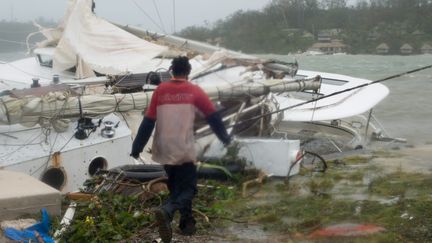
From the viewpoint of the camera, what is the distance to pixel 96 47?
40.2ft

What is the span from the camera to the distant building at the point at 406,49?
4328cm

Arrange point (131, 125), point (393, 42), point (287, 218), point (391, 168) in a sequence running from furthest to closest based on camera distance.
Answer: point (393, 42) → point (131, 125) → point (391, 168) → point (287, 218)

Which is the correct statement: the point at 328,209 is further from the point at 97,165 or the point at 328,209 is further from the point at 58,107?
the point at 97,165

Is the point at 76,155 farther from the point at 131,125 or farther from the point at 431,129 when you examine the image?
the point at 431,129

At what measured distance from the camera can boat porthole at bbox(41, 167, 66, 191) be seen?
827 centimetres

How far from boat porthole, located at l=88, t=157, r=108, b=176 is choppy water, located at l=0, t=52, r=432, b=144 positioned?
4197 millimetres

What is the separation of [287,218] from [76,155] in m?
3.54

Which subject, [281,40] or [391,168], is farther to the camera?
[281,40]

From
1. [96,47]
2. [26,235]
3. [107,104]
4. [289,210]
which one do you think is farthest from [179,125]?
[96,47]

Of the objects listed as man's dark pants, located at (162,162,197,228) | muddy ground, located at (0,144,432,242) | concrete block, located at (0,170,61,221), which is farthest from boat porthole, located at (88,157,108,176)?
man's dark pants, located at (162,162,197,228)

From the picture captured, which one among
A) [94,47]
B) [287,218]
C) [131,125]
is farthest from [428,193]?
[94,47]

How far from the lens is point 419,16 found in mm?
37375

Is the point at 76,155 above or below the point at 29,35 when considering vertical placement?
below

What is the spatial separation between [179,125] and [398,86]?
29.2m
